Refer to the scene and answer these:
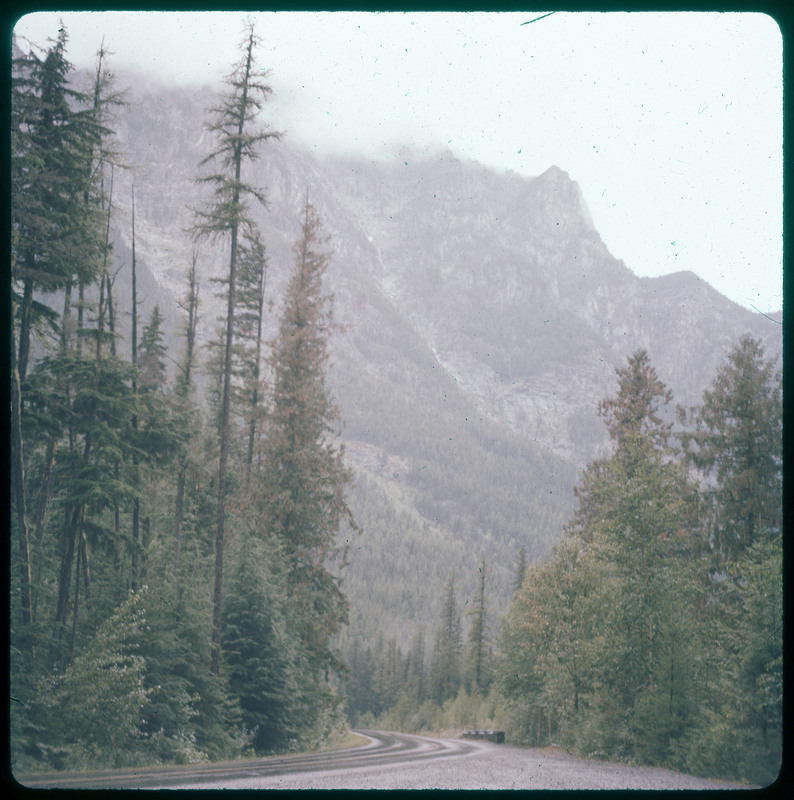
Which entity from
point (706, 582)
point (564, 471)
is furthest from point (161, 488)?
point (564, 471)

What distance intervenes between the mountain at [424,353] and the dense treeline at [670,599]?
8.50 ft

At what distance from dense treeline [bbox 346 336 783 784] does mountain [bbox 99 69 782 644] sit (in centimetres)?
259

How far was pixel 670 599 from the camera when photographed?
14891mm

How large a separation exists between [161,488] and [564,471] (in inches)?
4894

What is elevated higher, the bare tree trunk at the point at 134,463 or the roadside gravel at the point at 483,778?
the bare tree trunk at the point at 134,463

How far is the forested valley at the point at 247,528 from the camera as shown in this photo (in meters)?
12.3

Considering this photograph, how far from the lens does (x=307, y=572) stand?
79.3ft

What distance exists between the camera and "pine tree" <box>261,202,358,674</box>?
23938mm

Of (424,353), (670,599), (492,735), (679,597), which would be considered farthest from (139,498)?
(424,353)

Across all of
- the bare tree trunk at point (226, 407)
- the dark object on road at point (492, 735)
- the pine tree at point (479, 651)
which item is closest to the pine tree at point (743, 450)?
the dark object on road at point (492, 735)

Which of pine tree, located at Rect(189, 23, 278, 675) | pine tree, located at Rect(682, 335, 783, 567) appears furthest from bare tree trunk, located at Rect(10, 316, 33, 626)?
pine tree, located at Rect(682, 335, 783, 567)

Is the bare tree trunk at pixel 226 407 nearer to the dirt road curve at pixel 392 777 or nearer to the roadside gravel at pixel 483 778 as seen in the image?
the dirt road curve at pixel 392 777

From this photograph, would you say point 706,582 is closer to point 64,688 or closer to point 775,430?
point 775,430

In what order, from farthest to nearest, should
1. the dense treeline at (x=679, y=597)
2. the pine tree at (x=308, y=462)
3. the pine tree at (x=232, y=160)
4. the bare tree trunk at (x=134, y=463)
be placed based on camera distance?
the pine tree at (x=308, y=462) < the pine tree at (x=232, y=160) < the bare tree trunk at (x=134, y=463) < the dense treeline at (x=679, y=597)
